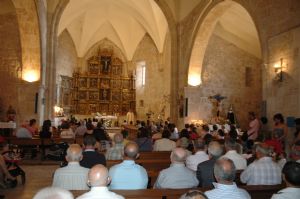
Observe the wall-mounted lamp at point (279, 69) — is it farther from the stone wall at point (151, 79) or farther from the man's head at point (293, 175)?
the stone wall at point (151, 79)

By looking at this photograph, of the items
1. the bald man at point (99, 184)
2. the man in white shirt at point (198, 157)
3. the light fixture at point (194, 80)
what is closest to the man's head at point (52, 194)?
the bald man at point (99, 184)

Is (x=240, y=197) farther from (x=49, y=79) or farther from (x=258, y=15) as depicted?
(x=49, y=79)

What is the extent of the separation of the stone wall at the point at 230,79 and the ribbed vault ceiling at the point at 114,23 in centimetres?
530

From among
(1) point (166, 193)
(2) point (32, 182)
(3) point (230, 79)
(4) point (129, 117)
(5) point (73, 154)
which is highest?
(3) point (230, 79)

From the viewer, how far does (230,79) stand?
71.9ft

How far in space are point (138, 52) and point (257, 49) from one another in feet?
38.4

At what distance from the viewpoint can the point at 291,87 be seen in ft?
32.0

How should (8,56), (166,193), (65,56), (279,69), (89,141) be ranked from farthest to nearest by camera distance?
1. (65,56)
2. (8,56)
3. (279,69)
4. (89,141)
5. (166,193)

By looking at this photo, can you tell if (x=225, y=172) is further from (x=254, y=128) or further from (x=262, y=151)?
(x=254, y=128)

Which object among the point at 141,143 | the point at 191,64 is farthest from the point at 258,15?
the point at 191,64

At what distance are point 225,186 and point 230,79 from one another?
745 inches

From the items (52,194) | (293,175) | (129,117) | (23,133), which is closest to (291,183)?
(293,175)

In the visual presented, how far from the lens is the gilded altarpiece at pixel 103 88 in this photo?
2938 cm

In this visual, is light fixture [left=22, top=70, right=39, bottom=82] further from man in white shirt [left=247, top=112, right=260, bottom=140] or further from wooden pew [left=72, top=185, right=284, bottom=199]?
wooden pew [left=72, top=185, right=284, bottom=199]
